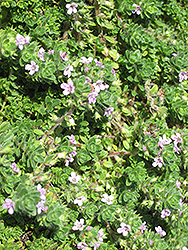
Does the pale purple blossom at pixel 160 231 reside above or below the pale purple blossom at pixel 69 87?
below

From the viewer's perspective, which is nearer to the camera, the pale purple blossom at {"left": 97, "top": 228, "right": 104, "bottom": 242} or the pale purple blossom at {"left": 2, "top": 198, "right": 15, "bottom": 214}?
the pale purple blossom at {"left": 2, "top": 198, "right": 15, "bottom": 214}

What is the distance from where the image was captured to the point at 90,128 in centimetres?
294

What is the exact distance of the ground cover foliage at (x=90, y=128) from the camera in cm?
242

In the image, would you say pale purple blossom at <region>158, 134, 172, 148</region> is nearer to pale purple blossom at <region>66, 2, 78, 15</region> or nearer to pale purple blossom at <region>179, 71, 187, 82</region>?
pale purple blossom at <region>179, 71, 187, 82</region>

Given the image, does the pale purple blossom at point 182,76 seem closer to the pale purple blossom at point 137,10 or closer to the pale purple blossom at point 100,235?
the pale purple blossom at point 137,10

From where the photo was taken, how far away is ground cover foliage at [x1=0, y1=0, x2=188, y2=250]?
242cm

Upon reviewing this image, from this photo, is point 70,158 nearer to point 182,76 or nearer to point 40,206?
point 40,206

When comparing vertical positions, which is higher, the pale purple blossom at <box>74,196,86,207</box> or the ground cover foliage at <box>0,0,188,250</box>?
the ground cover foliage at <box>0,0,188,250</box>

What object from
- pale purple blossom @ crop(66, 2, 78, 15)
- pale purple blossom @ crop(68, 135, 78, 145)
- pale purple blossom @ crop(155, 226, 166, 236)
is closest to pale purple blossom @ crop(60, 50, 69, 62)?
pale purple blossom @ crop(66, 2, 78, 15)

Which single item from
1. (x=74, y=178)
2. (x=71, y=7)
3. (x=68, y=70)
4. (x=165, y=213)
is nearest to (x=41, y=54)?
(x=68, y=70)

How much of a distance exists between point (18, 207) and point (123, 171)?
4.03 feet

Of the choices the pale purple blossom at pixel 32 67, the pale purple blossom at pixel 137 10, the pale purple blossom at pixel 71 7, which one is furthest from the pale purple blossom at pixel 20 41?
the pale purple blossom at pixel 137 10

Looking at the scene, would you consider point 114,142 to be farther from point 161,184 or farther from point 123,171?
point 161,184

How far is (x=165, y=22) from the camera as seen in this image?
3537mm
